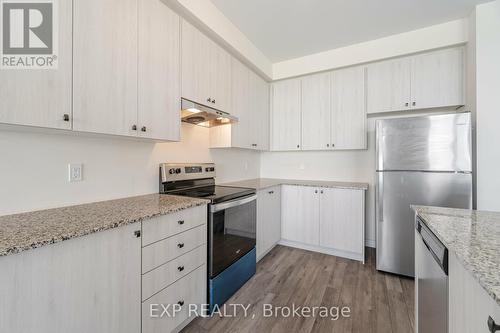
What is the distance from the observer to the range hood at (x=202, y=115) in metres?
1.89

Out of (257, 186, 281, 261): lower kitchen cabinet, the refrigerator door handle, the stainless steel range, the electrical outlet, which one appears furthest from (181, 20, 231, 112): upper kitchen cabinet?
the refrigerator door handle

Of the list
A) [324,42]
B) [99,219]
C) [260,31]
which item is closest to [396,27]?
[324,42]

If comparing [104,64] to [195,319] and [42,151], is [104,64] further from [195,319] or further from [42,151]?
[195,319]

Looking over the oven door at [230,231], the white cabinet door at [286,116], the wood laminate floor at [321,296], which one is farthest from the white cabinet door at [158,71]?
the white cabinet door at [286,116]

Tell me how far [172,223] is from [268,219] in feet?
5.01

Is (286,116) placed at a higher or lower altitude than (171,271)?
higher

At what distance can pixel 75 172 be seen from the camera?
146 cm

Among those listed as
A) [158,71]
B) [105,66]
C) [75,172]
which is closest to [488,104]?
[158,71]

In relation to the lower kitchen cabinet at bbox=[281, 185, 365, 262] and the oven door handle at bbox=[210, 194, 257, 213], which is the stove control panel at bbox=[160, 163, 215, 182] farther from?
the lower kitchen cabinet at bbox=[281, 185, 365, 262]

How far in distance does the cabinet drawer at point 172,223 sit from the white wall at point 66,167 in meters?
0.61

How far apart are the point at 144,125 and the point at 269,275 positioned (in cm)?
191

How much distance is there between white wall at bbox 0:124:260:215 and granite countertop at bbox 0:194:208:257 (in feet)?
0.30

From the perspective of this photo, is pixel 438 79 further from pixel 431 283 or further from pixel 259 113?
pixel 431 283

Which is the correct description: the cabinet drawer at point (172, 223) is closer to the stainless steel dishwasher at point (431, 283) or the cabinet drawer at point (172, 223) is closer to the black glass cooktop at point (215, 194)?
the black glass cooktop at point (215, 194)
